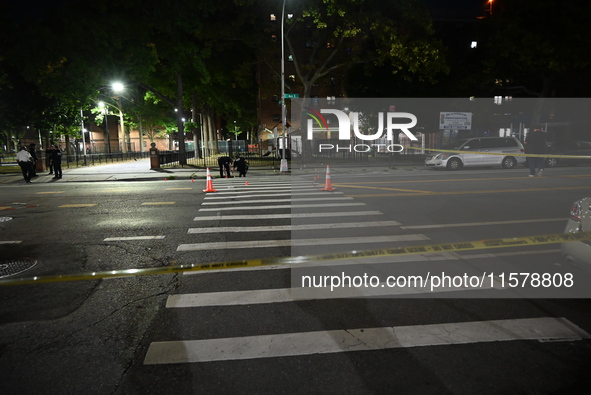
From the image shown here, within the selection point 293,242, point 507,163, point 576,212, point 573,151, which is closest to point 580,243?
point 576,212

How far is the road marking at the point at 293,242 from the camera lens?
6.79 m

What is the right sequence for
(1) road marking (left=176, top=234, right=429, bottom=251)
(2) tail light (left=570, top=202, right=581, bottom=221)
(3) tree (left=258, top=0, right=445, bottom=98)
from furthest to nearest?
(3) tree (left=258, top=0, right=445, bottom=98) → (1) road marking (left=176, top=234, right=429, bottom=251) → (2) tail light (left=570, top=202, right=581, bottom=221)

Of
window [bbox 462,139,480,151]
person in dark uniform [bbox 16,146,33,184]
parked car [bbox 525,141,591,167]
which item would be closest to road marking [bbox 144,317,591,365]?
window [bbox 462,139,480,151]

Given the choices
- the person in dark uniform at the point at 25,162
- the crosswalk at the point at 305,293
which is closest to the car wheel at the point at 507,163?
the crosswalk at the point at 305,293

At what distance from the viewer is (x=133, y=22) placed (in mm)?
24172

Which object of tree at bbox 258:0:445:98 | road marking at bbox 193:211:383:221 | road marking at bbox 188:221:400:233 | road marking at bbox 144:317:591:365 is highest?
tree at bbox 258:0:445:98

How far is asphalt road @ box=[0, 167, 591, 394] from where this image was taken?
309 centimetres

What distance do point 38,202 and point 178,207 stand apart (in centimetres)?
534

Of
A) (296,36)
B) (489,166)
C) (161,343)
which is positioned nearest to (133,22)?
(489,166)

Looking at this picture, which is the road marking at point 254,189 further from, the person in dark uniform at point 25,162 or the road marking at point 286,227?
the person in dark uniform at point 25,162

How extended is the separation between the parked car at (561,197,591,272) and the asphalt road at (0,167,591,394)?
19.1 inches

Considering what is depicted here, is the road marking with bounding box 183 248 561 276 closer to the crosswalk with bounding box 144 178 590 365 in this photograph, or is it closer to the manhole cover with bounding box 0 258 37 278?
the crosswalk with bounding box 144 178 590 365

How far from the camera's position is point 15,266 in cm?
598

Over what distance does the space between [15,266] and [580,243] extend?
7.99 m
